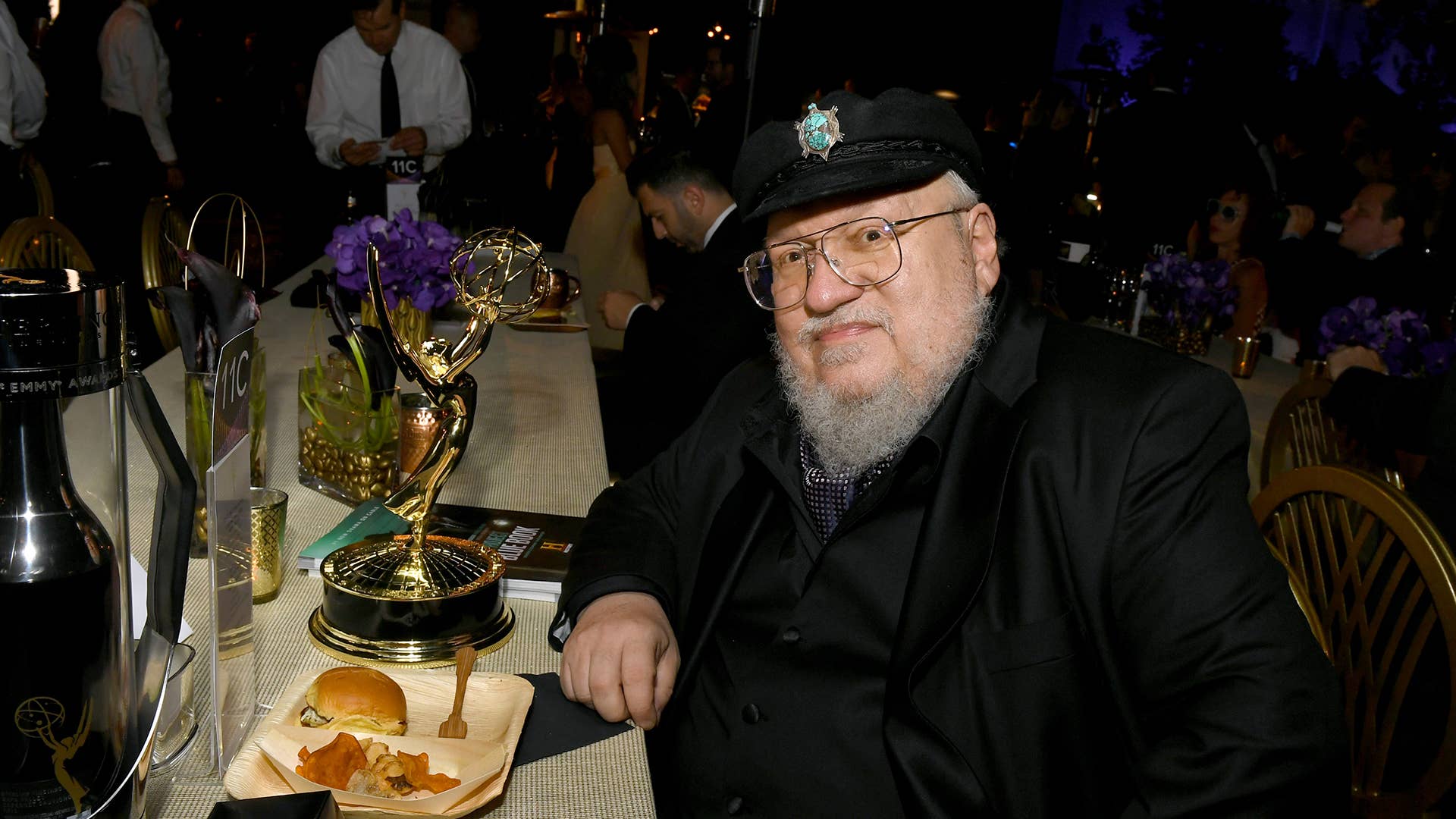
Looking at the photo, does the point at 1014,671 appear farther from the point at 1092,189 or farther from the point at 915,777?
the point at 1092,189

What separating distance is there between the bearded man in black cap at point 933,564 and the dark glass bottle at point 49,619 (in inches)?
24.3

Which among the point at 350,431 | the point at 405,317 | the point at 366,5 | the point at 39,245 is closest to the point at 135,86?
the point at 366,5

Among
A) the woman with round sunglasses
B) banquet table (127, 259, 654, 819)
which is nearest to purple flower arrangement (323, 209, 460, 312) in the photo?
banquet table (127, 259, 654, 819)

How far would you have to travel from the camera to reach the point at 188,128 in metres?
10.7

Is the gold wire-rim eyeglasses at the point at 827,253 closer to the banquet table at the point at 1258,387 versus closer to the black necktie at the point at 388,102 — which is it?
the banquet table at the point at 1258,387

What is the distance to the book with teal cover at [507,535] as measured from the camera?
164 cm

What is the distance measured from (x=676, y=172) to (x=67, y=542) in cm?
353

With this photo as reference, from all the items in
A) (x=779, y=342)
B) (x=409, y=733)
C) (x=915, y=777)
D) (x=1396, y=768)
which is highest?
(x=779, y=342)

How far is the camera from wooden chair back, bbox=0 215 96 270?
116 inches

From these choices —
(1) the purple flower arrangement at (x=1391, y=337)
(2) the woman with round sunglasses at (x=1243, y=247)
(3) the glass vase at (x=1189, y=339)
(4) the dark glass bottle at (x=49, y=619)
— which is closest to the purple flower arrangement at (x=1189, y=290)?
(3) the glass vase at (x=1189, y=339)

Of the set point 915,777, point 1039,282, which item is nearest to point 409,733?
point 915,777

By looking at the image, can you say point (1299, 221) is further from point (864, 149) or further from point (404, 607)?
point (404, 607)

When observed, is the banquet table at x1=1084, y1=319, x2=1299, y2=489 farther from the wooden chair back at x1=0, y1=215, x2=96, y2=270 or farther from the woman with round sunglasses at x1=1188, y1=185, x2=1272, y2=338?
the wooden chair back at x1=0, y1=215, x2=96, y2=270

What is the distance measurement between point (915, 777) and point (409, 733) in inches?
25.5
